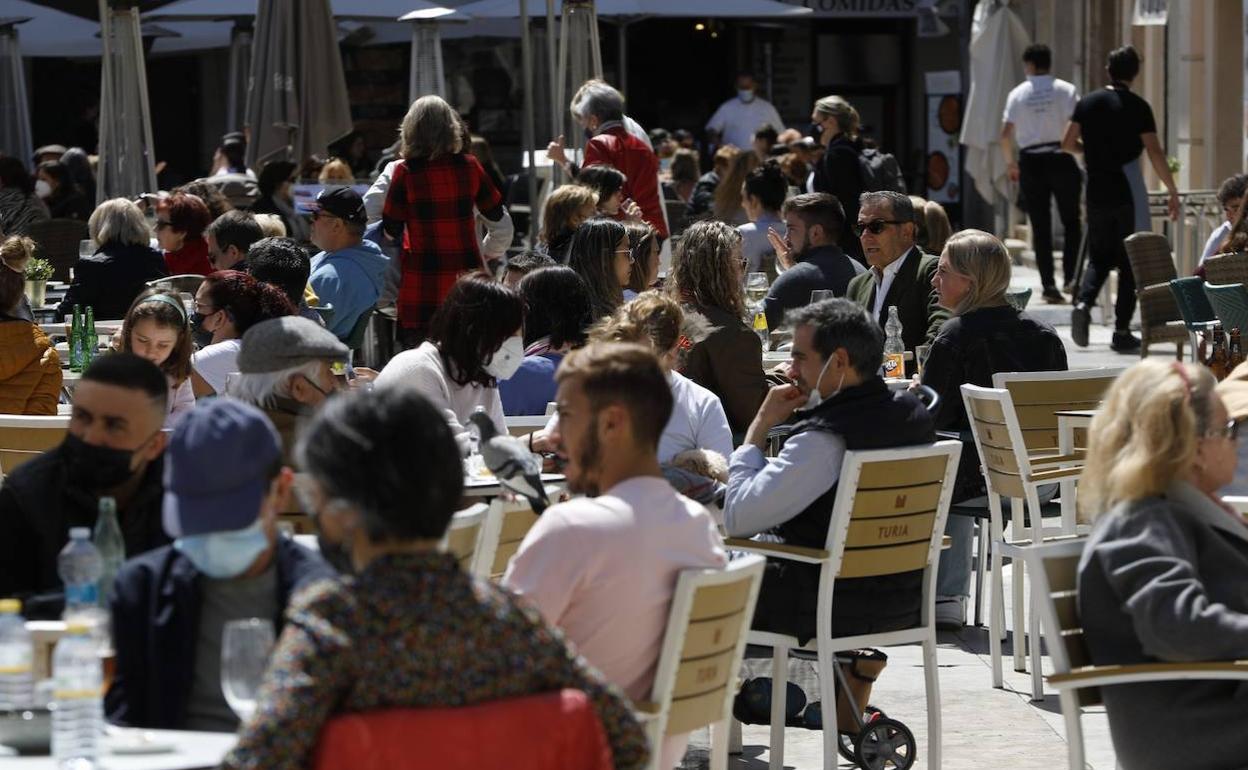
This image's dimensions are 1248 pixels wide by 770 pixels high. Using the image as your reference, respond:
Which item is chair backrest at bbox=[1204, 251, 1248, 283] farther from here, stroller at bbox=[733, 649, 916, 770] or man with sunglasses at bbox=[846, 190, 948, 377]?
stroller at bbox=[733, 649, 916, 770]

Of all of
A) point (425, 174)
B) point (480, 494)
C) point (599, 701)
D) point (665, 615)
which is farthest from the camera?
point (425, 174)

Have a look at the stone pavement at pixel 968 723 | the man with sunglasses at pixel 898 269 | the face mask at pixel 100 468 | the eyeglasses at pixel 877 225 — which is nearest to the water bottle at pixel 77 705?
the face mask at pixel 100 468

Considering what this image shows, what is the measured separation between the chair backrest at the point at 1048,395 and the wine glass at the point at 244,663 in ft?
14.4

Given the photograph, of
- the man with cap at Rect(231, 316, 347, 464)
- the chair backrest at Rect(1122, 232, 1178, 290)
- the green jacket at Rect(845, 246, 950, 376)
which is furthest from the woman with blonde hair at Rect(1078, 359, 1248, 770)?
the chair backrest at Rect(1122, 232, 1178, 290)

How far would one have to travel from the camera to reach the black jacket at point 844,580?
18.3ft

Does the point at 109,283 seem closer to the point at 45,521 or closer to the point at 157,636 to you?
the point at 45,521

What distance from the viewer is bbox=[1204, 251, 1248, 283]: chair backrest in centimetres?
1055

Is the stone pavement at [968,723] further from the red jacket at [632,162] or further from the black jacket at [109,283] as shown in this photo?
the black jacket at [109,283]

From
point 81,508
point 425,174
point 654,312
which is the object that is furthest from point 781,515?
point 425,174

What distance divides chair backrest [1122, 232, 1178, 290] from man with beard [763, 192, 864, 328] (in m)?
3.34

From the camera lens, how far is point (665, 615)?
155 inches

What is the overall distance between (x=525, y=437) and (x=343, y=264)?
415cm

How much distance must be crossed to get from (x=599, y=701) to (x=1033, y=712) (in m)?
3.82

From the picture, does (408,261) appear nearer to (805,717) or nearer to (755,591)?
(805,717)
